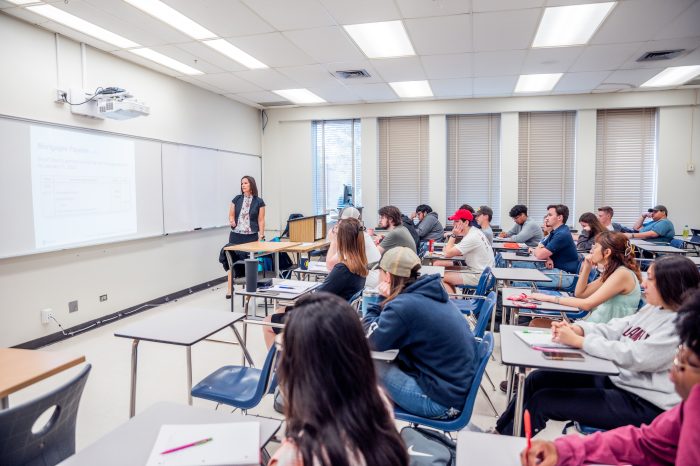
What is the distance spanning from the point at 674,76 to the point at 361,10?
4907mm

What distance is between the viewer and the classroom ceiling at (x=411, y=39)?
3.73 m

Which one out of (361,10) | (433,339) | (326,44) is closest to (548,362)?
(433,339)

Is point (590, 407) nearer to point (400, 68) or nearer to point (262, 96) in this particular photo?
point (400, 68)

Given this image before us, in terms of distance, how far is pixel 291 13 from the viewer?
12.6 ft

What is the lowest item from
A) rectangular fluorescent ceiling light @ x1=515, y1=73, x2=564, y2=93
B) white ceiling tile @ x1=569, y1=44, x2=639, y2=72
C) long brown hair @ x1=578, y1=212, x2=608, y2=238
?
long brown hair @ x1=578, y1=212, x2=608, y2=238

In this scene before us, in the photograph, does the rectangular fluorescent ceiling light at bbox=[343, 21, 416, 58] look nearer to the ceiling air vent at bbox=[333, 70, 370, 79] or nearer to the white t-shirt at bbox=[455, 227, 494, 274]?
the ceiling air vent at bbox=[333, 70, 370, 79]

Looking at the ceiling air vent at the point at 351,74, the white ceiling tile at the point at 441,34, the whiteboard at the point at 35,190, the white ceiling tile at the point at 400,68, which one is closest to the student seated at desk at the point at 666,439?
the white ceiling tile at the point at 441,34

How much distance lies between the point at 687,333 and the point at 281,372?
948 mm

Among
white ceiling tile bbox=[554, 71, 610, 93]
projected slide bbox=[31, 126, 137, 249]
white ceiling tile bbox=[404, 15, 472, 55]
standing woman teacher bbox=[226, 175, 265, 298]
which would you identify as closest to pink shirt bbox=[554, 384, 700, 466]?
white ceiling tile bbox=[404, 15, 472, 55]

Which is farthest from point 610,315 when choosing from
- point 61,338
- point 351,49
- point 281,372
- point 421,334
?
point 61,338

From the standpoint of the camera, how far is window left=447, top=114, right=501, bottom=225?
759cm

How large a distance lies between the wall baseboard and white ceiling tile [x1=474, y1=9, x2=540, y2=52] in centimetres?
479

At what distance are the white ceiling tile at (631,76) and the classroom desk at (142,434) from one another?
6.39m

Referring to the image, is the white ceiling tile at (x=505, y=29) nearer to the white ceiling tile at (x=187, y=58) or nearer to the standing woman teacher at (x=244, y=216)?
the white ceiling tile at (x=187, y=58)
